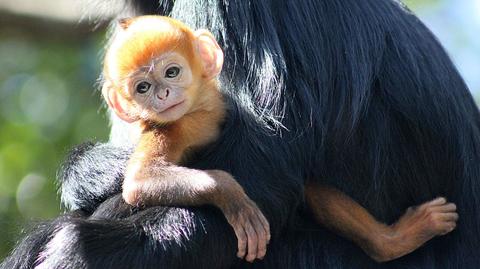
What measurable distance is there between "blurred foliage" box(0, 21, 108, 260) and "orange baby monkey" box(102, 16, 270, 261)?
4427 millimetres

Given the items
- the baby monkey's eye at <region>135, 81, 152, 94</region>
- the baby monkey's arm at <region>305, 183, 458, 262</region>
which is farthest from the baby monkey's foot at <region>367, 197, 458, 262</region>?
the baby monkey's eye at <region>135, 81, 152, 94</region>

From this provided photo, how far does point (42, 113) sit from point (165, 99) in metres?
6.14

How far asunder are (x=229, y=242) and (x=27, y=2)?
4.39 metres

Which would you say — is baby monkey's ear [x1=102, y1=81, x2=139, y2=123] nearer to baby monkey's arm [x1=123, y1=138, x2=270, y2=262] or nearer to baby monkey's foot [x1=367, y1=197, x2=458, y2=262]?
baby monkey's arm [x1=123, y1=138, x2=270, y2=262]

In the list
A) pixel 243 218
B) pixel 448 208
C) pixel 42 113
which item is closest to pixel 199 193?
pixel 243 218

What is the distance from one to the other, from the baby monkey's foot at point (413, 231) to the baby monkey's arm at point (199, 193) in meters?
0.45

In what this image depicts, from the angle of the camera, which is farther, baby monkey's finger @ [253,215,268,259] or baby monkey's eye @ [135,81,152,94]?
baby monkey's eye @ [135,81,152,94]

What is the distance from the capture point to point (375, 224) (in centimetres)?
363

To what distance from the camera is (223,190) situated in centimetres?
336

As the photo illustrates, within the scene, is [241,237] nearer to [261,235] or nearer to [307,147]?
[261,235]

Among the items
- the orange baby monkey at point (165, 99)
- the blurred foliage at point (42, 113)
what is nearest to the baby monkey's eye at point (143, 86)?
the orange baby monkey at point (165, 99)

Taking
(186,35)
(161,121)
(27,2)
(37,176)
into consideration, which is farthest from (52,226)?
(37,176)

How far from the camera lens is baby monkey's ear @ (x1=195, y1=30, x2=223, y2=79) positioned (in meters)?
3.55

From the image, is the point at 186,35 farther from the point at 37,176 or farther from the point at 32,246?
the point at 37,176
